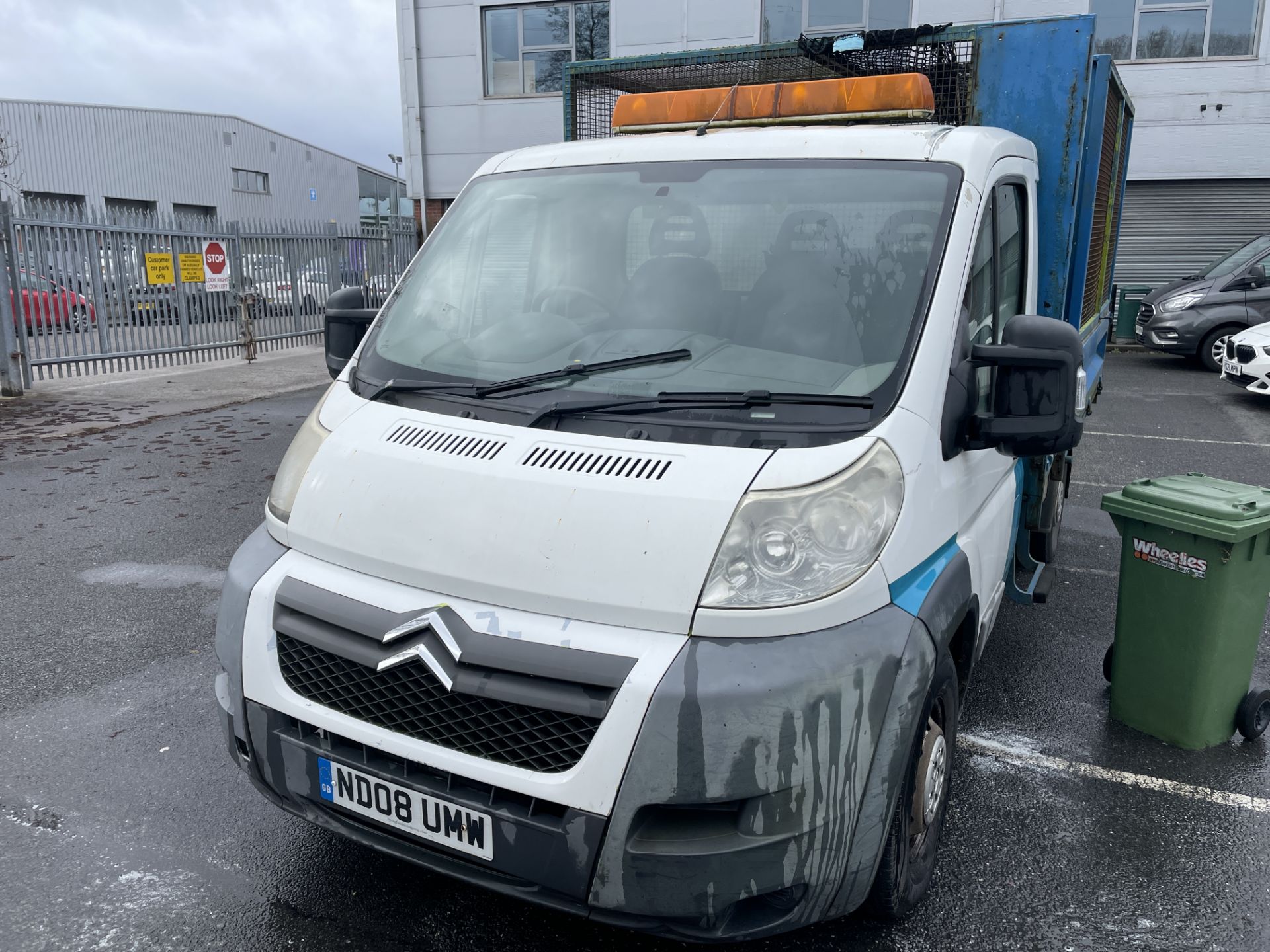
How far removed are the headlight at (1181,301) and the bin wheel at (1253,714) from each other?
515 inches

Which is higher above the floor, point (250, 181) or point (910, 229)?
point (250, 181)

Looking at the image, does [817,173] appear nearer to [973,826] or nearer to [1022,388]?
[1022,388]

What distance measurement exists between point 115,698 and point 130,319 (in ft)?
35.7

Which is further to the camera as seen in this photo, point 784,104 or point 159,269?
point 159,269

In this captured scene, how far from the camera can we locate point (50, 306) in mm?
12102

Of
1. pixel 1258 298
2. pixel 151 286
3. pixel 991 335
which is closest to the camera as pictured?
pixel 991 335

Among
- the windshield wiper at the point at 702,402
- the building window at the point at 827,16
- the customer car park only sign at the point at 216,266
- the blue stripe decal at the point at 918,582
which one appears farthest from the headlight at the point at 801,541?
the building window at the point at 827,16

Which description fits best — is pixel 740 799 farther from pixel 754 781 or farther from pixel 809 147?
pixel 809 147

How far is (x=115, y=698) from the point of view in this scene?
4.03 m

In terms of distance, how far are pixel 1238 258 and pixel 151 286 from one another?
629 inches

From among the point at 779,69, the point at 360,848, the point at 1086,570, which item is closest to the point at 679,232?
the point at 779,69

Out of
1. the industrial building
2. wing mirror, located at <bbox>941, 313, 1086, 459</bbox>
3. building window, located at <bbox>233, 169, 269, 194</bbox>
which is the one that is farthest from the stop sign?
building window, located at <bbox>233, 169, 269, 194</bbox>

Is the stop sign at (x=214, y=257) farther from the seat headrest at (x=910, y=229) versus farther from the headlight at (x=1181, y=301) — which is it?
the headlight at (x=1181, y=301)

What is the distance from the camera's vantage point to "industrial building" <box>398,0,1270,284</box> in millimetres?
17031
